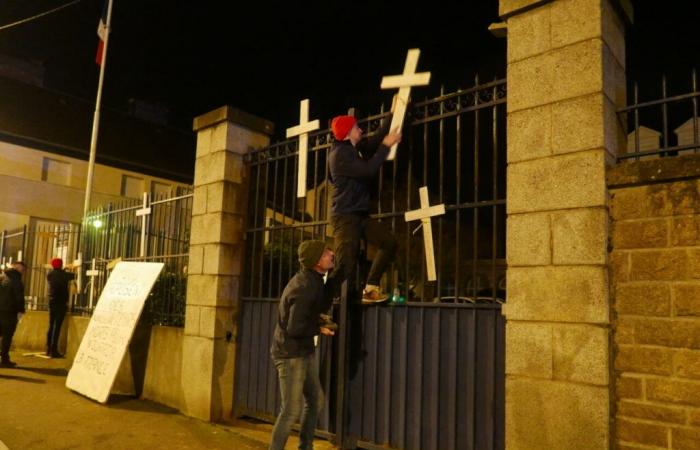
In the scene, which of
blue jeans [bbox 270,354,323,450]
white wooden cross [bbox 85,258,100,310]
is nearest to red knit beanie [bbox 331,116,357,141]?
blue jeans [bbox 270,354,323,450]

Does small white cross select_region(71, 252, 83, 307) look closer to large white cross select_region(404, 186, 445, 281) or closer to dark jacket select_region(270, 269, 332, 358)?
dark jacket select_region(270, 269, 332, 358)

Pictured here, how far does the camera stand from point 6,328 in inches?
370

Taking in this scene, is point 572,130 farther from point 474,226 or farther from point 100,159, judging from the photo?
point 100,159

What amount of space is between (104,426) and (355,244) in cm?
334

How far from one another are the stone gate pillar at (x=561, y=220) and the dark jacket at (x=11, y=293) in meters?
8.90

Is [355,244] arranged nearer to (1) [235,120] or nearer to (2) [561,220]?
(2) [561,220]

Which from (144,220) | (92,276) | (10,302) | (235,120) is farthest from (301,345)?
(10,302)

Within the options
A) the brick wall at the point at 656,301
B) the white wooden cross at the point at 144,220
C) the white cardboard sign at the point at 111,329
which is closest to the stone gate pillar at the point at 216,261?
the white cardboard sign at the point at 111,329

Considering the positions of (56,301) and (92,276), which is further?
(56,301)

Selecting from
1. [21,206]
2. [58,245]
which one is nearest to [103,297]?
[58,245]

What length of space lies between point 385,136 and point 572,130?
5.86ft

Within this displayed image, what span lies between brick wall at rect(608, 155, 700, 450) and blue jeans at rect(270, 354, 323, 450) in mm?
2193

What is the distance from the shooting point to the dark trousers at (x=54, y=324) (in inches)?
387

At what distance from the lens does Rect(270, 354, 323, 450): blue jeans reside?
4.29 metres
